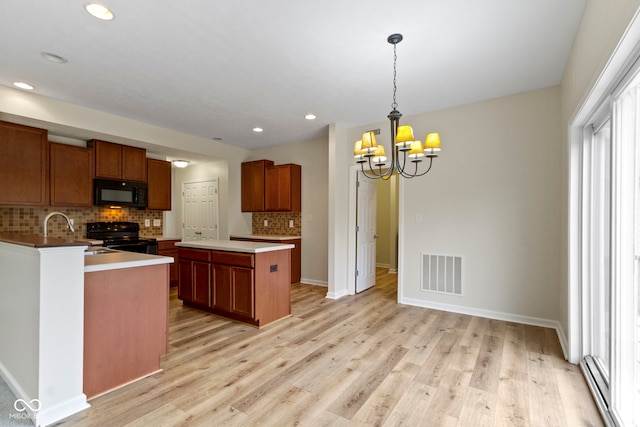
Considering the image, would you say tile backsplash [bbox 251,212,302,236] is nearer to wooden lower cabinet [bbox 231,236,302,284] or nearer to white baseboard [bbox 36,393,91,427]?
wooden lower cabinet [bbox 231,236,302,284]

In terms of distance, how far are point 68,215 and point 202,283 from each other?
2.46 m

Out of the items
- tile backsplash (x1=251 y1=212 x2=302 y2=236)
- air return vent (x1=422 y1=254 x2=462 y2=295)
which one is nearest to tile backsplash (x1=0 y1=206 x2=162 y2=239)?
tile backsplash (x1=251 y1=212 x2=302 y2=236)

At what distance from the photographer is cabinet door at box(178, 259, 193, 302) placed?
3.84m

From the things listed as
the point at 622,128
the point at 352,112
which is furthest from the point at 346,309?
the point at 622,128

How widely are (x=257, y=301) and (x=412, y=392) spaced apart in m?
1.80

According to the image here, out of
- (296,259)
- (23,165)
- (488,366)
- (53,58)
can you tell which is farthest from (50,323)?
(296,259)

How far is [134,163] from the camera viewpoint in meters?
4.74

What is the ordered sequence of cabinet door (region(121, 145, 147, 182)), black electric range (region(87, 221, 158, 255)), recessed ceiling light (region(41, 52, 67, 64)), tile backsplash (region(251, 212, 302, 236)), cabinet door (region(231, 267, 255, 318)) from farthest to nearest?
1. tile backsplash (region(251, 212, 302, 236))
2. cabinet door (region(121, 145, 147, 182))
3. black electric range (region(87, 221, 158, 255))
4. cabinet door (region(231, 267, 255, 318))
5. recessed ceiling light (region(41, 52, 67, 64))

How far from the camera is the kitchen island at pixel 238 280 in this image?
3.27 m

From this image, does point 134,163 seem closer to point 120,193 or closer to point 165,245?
point 120,193

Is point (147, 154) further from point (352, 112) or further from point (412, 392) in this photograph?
point (412, 392)

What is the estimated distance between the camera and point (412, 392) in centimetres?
208

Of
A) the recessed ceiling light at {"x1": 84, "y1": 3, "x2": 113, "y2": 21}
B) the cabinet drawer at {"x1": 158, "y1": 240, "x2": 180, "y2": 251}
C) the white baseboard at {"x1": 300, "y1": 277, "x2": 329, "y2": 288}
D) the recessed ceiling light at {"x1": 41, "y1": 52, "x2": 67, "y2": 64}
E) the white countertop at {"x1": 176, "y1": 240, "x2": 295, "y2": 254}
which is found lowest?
the white baseboard at {"x1": 300, "y1": 277, "x2": 329, "y2": 288}

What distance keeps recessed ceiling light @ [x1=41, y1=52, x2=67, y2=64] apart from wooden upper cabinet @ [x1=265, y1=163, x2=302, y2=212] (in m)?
3.32
